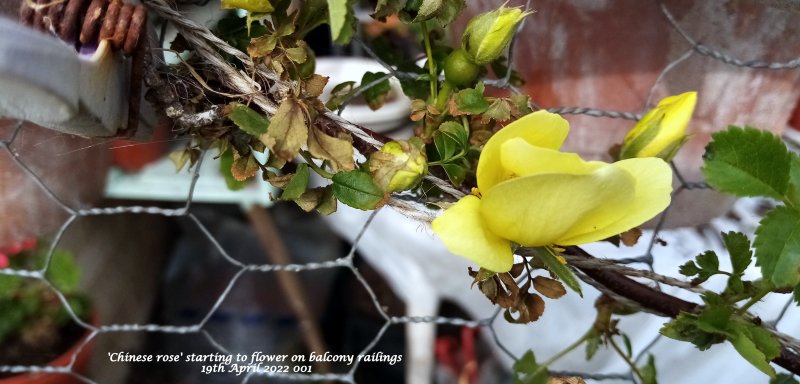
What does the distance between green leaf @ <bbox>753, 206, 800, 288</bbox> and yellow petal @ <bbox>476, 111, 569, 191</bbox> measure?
0.07m

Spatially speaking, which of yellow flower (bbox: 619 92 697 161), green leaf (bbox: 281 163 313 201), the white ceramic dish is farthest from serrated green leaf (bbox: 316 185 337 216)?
the white ceramic dish

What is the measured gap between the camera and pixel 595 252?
378 mm

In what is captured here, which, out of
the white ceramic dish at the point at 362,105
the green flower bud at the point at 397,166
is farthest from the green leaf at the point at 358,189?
the white ceramic dish at the point at 362,105

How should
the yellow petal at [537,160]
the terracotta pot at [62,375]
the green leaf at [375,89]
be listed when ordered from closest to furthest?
1. the yellow petal at [537,160]
2. the green leaf at [375,89]
3. the terracotta pot at [62,375]

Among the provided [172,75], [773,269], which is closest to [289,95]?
[172,75]

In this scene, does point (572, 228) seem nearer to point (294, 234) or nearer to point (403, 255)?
point (403, 255)

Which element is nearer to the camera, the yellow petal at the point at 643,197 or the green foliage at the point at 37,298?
the yellow petal at the point at 643,197

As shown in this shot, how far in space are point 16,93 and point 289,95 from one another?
7 centimetres

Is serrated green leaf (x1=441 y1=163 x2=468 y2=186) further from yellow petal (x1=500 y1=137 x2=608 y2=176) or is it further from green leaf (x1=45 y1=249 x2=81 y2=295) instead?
green leaf (x1=45 y1=249 x2=81 y2=295)

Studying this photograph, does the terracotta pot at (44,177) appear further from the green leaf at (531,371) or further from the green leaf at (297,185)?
the green leaf at (531,371)

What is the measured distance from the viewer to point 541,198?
0.17 meters

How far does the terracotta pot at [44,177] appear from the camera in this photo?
23 centimetres

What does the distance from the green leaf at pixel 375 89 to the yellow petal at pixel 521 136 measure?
96 millimetres

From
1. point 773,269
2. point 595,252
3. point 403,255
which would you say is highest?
point 773,269
